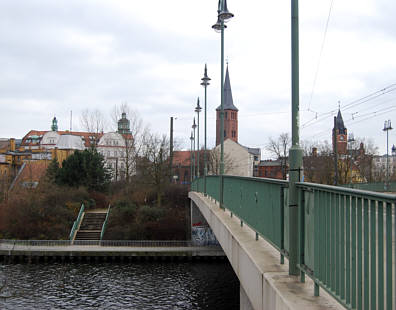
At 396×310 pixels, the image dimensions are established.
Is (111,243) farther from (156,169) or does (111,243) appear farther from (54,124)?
(54,124)

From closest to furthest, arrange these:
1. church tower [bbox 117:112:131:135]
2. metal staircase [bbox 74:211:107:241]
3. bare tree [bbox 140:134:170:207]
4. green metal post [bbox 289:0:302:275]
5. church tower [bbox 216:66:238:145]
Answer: green metal post [bbox 289:0:302:275], metal staircase [bbox 74:211:107:241], bare tree [bbox 140:134:170:207], church tower [bbox 117:112:131:135], church tower [bbox 216:66:238:145]

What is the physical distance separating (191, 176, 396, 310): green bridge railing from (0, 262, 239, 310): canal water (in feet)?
53.8

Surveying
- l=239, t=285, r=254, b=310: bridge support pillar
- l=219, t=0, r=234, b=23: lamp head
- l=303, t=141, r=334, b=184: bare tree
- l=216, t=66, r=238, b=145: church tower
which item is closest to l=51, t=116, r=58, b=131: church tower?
l=216, t=66, r=238, b=145: church tower

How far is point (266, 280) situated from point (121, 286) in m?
20.6

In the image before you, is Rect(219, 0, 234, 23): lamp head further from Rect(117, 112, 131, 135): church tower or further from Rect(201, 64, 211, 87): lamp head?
Rect(117, 112, 131, 135): church tower

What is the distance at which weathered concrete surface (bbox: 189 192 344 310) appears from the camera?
3.93 metres

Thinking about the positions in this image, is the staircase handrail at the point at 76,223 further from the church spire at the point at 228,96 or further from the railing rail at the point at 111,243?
the church spire at the point at 228,96

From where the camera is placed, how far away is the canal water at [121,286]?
20.5 m

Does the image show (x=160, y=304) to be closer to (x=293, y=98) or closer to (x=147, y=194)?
(x=293, y=98)

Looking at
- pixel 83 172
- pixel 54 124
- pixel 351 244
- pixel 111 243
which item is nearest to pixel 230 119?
pixel 54 124

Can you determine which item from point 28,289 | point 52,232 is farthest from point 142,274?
point 52,232

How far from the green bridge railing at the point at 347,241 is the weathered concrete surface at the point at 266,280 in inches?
7.0

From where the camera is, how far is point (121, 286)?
2380 cm

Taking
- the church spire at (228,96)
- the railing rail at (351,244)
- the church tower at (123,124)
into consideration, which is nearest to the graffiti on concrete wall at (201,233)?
the church tower at (123,124)
